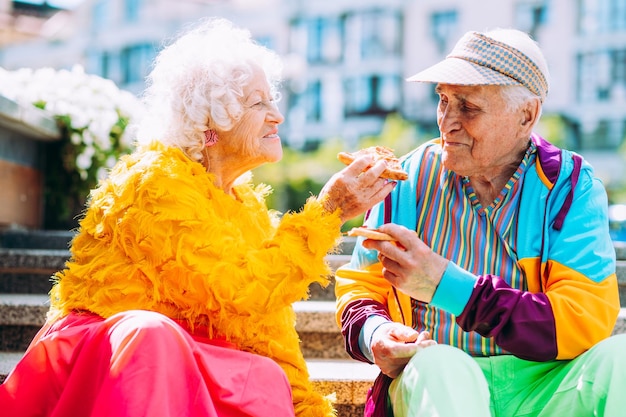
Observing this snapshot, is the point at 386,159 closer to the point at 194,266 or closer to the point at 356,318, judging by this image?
the point at 356,318

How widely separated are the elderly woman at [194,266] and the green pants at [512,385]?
0.41 m

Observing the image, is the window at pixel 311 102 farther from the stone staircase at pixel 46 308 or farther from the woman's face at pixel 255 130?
the woman's face at pixel 255 130

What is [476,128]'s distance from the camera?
255 cm

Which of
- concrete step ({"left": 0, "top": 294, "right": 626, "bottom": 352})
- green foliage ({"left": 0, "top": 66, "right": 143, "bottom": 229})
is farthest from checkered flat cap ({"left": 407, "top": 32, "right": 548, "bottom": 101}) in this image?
green foliage ({"left": 0, "top": 66, "right": 143, "bottom": 229})

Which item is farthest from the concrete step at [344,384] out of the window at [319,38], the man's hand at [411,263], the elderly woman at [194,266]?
the window at [319,38]

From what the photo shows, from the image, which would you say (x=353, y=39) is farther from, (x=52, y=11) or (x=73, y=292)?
(x=73, y=292)

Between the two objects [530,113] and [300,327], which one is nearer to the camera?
[530,113]

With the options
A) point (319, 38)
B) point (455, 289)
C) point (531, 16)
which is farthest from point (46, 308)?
point (319, 38)

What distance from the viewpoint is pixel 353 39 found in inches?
1617

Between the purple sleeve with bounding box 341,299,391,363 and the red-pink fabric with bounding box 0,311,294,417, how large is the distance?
0.28 metres

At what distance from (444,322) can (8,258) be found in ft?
8.89

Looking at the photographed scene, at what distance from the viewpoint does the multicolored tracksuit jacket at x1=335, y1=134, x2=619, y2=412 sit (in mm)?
2281

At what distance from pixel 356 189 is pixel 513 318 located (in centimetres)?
62

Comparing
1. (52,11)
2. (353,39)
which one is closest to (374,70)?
(353,39)
